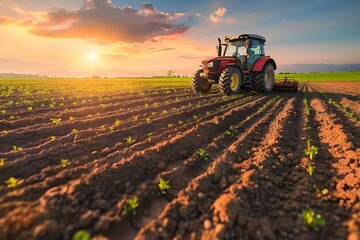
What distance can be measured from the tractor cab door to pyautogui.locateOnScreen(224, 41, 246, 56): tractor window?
325 millimetres

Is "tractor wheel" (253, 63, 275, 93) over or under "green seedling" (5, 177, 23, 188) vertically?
over

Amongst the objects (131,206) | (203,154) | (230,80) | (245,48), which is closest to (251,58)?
(245,48)

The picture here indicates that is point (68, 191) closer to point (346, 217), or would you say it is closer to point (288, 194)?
point (288, 194)

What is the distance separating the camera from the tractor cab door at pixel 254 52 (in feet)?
41.7

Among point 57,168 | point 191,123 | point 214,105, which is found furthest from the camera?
point 214,105

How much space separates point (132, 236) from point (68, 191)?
0.95 metres

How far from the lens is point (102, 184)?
3061mm

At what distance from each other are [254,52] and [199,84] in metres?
3.39

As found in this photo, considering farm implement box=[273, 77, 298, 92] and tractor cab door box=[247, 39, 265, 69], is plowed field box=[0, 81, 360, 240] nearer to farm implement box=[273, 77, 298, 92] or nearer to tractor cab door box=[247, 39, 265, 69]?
tractor cab door box=[247, 39, 265, 69]

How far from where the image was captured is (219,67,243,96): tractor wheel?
36.4 feet

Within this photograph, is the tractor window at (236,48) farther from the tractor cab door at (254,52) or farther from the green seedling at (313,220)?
the green seedling at (313,220)

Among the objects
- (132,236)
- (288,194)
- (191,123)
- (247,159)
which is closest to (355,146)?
(247,159)

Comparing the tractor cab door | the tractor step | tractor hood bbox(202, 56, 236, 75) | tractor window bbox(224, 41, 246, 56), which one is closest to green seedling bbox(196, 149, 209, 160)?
tractor hood bbox(202, 56, 236, 75)

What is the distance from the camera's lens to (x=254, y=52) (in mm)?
13039
